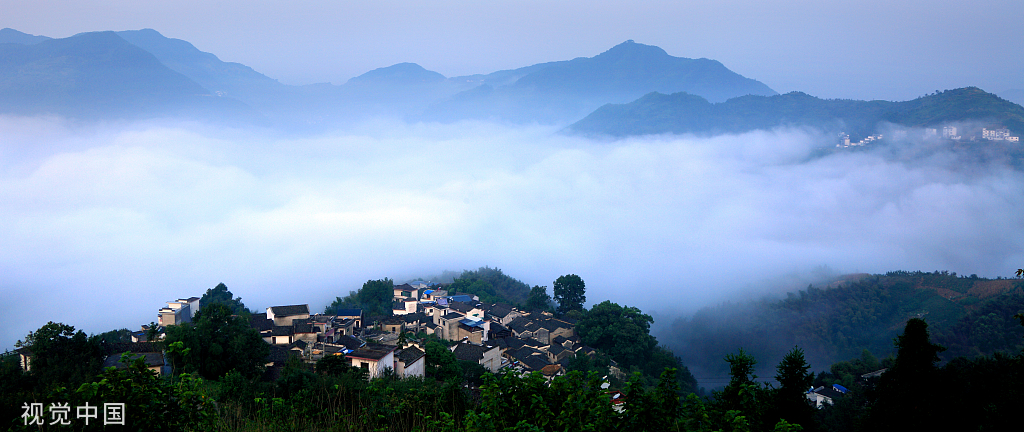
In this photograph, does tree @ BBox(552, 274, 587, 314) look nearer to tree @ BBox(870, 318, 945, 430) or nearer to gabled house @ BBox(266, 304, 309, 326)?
gabled house @ BBox(266, 304, 309, 326)

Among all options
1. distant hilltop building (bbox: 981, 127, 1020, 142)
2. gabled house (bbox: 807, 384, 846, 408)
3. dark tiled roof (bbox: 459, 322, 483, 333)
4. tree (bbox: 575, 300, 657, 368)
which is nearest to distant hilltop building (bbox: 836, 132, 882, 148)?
distant hilltop building (bbox: 981, 127, 1020, 142)

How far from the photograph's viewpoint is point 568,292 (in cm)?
2989

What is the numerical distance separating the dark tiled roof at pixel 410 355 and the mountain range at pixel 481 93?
79.4 m

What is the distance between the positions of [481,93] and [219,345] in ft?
499

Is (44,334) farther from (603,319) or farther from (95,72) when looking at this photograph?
(95,72)

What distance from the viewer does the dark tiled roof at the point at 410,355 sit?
539 inches

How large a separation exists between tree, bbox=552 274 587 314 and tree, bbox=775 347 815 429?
75.1 ft

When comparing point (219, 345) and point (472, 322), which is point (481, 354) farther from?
point (219, 345)

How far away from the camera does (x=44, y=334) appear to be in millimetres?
11211

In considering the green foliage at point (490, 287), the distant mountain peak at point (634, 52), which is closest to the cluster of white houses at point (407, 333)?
the green foliage at point (490, 287)

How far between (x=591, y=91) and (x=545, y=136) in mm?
23724

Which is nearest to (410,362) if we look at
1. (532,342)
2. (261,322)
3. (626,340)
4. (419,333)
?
(419,333)

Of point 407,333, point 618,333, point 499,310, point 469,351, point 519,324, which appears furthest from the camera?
point 499,310

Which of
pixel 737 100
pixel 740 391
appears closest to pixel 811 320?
pixel 740 391
